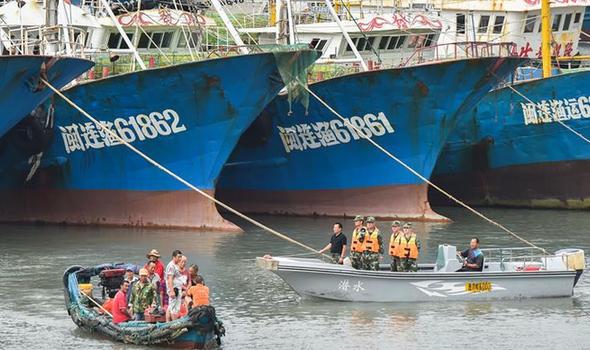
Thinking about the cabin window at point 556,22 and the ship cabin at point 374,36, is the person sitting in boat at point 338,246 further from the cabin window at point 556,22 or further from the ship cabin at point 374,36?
the cabin window at point 556,22

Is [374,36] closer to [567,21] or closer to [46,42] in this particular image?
[567,21]

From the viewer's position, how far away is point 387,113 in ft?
142

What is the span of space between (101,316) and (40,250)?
10775 mm

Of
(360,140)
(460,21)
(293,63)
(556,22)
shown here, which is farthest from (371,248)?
(556,22)

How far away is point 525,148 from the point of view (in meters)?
48.2

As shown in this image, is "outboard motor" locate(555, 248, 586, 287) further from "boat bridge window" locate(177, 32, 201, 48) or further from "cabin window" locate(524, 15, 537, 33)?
"cabin window" locate(524, 15, 537, 33)

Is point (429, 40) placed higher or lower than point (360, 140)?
higher

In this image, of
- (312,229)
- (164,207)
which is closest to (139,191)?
(164,207)

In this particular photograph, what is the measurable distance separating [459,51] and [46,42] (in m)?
15.8

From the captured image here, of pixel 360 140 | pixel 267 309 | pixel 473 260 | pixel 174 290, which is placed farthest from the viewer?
pixel 360 140

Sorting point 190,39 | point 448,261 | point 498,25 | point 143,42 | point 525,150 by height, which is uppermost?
point 498,25

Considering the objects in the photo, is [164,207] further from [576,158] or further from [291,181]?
[576,158]

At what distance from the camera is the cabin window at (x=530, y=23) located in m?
52.3

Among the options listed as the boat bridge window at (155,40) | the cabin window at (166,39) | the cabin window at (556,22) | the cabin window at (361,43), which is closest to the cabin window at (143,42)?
the boat bridge window at (155,40)
